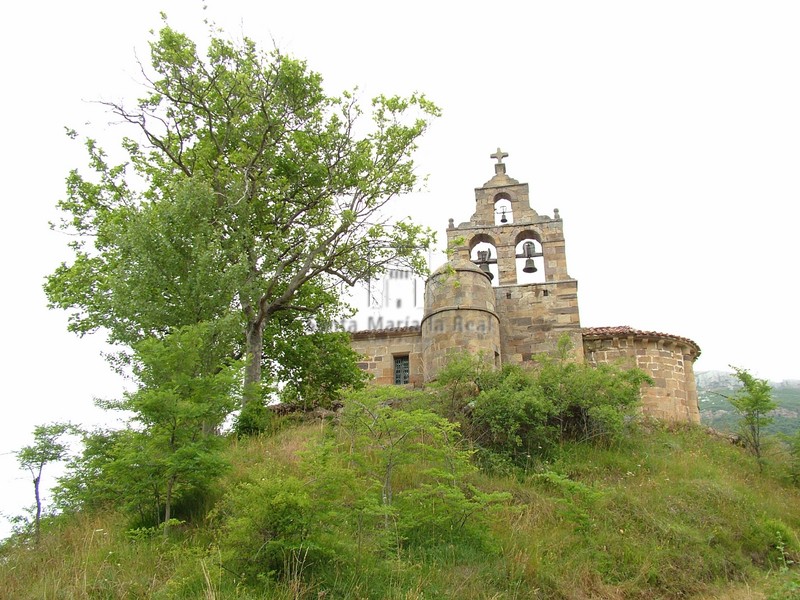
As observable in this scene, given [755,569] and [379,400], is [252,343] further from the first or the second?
[755,569]

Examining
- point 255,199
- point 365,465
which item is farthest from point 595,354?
point 365,465

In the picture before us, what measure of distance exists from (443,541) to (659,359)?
40.5ft

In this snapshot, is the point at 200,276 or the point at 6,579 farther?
the point at 200,276

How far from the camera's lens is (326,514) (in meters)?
6.87

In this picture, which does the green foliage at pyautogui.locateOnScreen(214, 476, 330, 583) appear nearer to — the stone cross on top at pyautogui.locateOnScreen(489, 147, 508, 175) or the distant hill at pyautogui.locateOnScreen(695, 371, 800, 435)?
the stone cross on top at pyautogui.locateOnScreen(489, 147, 508, 175)

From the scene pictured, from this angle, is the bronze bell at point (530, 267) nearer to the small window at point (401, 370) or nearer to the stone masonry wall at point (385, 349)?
the stone masonry wall at point (385, 349)

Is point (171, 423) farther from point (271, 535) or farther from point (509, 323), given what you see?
point (509, 323)

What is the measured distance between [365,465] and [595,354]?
11840 millimetres

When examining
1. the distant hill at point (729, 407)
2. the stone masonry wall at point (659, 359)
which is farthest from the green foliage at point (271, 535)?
the distant hill at point (729, 407)

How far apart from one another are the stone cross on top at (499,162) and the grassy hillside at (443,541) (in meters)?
10.9

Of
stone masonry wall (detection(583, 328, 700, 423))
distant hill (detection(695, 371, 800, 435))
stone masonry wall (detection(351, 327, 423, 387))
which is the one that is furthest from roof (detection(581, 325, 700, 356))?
distant hill (detection(695, 371, 800, 435))

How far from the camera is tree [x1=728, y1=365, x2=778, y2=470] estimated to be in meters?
14.1

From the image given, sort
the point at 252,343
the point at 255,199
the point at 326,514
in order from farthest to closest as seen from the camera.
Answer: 1. the point at 255,199
2. the point at 252,343
3. the point at 326,514

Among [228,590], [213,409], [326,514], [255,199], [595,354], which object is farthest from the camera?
[595,354]
